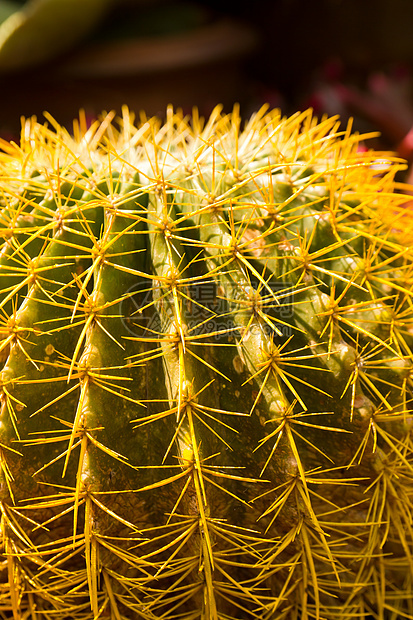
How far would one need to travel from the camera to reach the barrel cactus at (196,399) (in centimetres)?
91

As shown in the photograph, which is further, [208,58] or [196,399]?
[208,58]

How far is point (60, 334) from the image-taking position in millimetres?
955

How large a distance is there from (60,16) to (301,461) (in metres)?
2.01

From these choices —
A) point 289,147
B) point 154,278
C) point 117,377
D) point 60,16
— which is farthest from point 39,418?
point 60,16

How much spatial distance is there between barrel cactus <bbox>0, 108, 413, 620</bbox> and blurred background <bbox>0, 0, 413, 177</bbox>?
1.40 metres

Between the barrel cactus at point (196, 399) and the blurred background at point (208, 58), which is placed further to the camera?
the blurred background at point (208, 58)

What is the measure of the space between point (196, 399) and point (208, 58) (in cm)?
206

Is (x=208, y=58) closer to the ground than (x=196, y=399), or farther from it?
farther from it

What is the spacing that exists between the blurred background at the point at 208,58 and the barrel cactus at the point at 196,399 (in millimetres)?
1397

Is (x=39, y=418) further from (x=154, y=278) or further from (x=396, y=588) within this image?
(x=396, y=588)

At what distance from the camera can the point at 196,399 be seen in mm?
901

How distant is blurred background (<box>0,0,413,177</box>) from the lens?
2232 mm

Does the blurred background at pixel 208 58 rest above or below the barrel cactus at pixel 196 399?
above

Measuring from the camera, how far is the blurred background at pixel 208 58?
2232 mm
